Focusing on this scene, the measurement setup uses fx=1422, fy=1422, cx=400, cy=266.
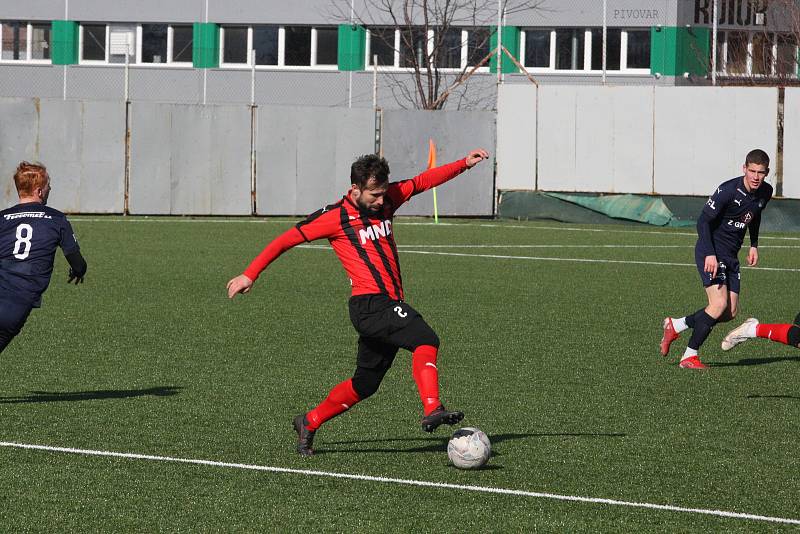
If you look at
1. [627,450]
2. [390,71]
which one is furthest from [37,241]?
[390,71]

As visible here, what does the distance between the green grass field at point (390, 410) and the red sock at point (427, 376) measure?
0.38 meters

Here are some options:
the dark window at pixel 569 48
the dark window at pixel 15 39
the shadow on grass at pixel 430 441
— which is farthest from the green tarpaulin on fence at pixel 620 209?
the dark window at pixel 15 39

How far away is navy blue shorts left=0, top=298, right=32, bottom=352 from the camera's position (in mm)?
8492

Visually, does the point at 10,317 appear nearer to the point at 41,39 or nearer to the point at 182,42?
the point at 182,42

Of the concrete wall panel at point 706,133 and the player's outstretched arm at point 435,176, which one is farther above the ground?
the concrete wall panel at point 706,133

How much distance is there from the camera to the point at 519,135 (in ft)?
94.9

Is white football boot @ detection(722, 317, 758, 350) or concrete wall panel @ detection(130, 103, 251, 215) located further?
concrete wall panel @ detection(130, 103, 251, 215)

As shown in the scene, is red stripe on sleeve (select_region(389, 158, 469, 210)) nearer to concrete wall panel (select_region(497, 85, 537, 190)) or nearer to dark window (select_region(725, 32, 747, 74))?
concrete wall panel (select_region(497, 85, 537, 190))

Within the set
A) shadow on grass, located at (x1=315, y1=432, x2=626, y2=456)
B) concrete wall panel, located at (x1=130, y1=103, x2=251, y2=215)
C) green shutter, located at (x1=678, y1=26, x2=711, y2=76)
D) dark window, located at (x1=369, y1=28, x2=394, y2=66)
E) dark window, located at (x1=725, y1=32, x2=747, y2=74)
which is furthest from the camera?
dark window, located at (x1=369, y1=28, x2=394, y2=66)

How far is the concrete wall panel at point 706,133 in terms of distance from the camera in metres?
27.3

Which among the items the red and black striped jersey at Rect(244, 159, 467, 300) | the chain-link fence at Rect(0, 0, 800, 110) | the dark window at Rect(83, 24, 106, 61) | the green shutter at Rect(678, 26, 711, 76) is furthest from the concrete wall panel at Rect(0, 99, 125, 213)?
the red and black striped jersey at Rect(244, 159, 467, 300)

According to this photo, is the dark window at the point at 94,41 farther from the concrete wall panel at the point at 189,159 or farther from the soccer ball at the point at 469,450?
the soccer ball at the point at 469,450

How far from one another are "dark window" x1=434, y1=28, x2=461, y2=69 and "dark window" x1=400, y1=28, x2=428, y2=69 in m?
0.58

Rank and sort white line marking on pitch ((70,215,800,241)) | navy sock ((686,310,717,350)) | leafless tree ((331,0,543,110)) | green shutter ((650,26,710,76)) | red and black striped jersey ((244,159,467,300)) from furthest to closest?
1. leafless tree ((331,0,543,110))
2. green shutter ((650,26,710,76))
3. white line marking on pitch ((70,215,800,241))
4. navy sock ((686,310,717,350))
5. red and black striped jersey ((244,159,467,300))
